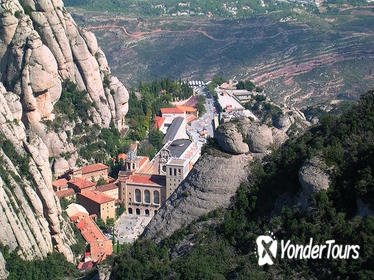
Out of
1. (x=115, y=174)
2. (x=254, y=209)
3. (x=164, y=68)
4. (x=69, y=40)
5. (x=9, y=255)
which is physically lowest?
(x=164, y=68)

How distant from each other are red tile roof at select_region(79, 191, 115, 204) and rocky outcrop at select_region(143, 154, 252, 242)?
106 ft

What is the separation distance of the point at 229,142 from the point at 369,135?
6326 mm

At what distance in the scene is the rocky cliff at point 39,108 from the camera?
53250 millimetres

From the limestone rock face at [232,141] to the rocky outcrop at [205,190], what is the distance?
32 centimetres

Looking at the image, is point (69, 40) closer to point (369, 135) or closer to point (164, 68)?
point (369, 135)

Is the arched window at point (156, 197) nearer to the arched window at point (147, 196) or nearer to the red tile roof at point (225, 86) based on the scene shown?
the arched window at point (147, 196)

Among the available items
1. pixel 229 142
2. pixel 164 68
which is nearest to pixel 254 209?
pixel 229 142

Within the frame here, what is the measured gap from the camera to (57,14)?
7538cm

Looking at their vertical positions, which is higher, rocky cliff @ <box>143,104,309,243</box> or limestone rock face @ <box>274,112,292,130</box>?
rocky cliff @ <box>143,104,309,243</box>

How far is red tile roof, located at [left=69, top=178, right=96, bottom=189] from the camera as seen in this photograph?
67250mm

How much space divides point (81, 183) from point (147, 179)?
21.1 feet

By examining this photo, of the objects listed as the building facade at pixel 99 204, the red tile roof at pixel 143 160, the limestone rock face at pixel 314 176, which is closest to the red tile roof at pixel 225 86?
the red tile roof at pixel 143 160

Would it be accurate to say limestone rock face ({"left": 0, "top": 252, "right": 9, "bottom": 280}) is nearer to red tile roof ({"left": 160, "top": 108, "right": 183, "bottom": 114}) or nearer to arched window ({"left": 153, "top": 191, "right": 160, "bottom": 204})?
arched window ({"left": 153, "top": 191, "right": 160, "bottom": 204})

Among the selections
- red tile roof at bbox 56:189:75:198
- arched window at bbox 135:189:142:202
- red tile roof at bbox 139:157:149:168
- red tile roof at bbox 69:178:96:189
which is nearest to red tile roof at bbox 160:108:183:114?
red tile roof at bbox 139:157:149:168
